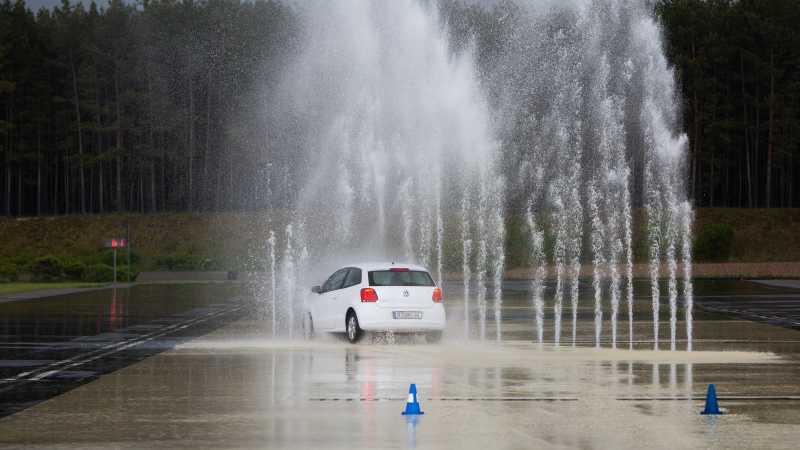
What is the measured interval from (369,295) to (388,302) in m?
0.39

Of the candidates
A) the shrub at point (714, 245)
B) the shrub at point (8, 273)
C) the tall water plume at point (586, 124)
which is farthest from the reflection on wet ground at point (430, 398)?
the tall water plume at point (586, 124)

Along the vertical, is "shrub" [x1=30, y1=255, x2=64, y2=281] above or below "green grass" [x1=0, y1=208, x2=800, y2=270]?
below

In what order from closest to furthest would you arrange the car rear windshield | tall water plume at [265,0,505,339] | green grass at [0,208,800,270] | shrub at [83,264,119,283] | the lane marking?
the lane marking < the car rear windshield < tall water plume at [265,0,505,339] < shrub at [83,264,119,283] < green grass at [0,208,800,270]

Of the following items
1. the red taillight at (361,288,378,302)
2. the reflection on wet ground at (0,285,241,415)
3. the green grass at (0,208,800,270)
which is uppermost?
the green grass at (0,208,800,270)

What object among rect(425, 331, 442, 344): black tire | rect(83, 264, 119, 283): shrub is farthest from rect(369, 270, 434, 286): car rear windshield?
rect(83, 264, 119, 283): shrub

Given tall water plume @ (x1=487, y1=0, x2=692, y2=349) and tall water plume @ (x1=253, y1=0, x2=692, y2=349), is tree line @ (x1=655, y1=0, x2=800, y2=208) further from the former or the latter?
tall water plume @ (x1=253, y1=0, x2=692, y2=349)

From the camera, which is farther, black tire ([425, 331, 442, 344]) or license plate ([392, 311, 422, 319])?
black tire ([425, 331, 442, 344])

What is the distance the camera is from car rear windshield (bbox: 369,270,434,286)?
935 inches

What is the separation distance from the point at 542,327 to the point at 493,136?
67124mm

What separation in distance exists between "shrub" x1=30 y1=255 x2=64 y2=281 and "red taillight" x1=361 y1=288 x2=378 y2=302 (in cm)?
4556

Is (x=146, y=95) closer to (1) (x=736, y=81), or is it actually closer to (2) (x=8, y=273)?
(2) (x=8, y=273)

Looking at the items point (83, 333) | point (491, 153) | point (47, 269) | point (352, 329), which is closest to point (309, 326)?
point (352, 329)

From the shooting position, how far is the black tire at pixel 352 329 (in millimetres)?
23562

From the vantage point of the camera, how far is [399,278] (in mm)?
23922
